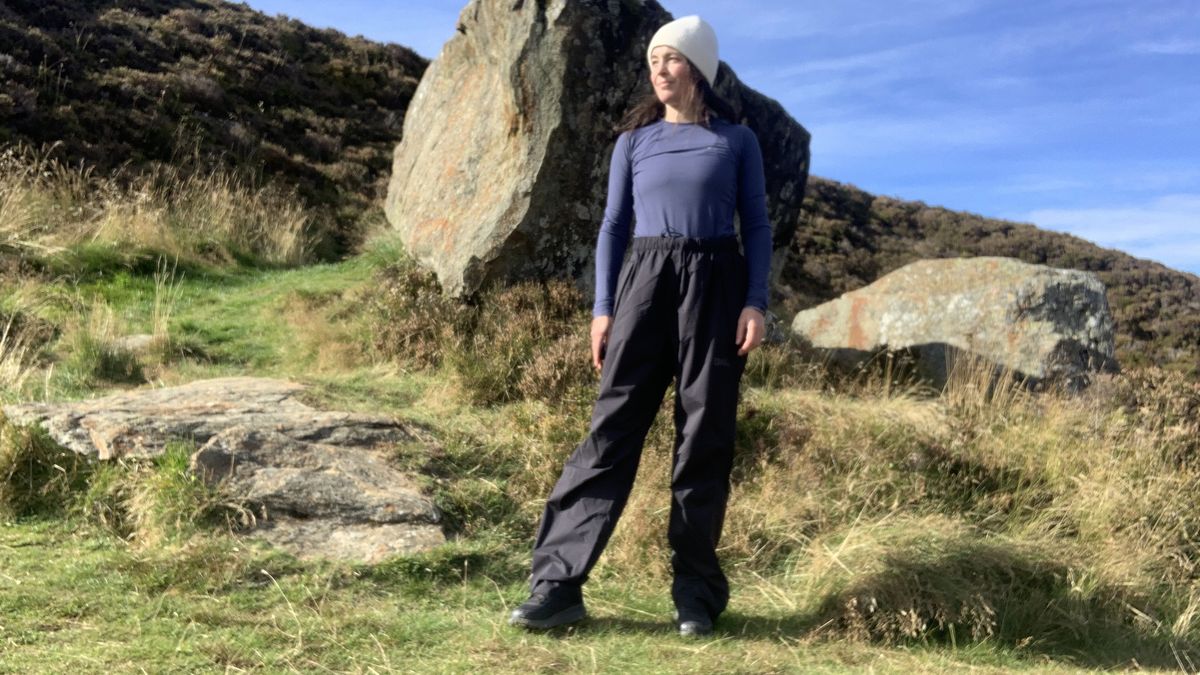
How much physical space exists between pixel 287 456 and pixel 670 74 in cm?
268

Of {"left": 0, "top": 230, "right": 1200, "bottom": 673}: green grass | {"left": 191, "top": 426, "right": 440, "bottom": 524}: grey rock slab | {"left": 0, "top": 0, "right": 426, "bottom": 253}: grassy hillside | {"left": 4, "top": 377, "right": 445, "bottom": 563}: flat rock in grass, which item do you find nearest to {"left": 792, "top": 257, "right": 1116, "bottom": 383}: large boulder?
{"left": 0, "top": 230, "right": 1200, "bottom": 673}: green grass

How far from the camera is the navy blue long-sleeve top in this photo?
12.3ft

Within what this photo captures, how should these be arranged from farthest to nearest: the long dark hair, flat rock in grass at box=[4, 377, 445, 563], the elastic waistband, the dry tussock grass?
the dry tussock grass → flat rock in grass at box=[4, 377, 445, 563] → the long dark hair → the elastic waistband

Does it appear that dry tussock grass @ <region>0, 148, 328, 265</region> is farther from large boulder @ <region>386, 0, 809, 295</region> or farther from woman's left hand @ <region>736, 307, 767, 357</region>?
woman's left hand @ <region>736, 307, 767, 357</region>

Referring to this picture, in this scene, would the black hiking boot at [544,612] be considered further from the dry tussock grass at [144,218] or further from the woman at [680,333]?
the dry tussock grass at [144,218]

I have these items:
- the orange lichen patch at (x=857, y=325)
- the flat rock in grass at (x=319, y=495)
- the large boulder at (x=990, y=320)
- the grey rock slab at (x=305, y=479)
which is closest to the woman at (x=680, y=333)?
the flat rock in grass at (x=319, y=495)

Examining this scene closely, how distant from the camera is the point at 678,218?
3762 mm

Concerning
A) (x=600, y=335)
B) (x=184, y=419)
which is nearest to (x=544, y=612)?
(x=600, y=335)

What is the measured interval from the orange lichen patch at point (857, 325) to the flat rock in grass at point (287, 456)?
399cm

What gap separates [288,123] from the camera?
1792cm

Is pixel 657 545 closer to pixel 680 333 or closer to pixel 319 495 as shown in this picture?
pixel 680 333

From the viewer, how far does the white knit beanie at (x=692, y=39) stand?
374cm

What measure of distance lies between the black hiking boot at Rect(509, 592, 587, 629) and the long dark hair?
1.89 m

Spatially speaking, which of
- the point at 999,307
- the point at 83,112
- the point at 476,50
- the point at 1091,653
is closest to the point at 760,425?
the point at 1091,653
